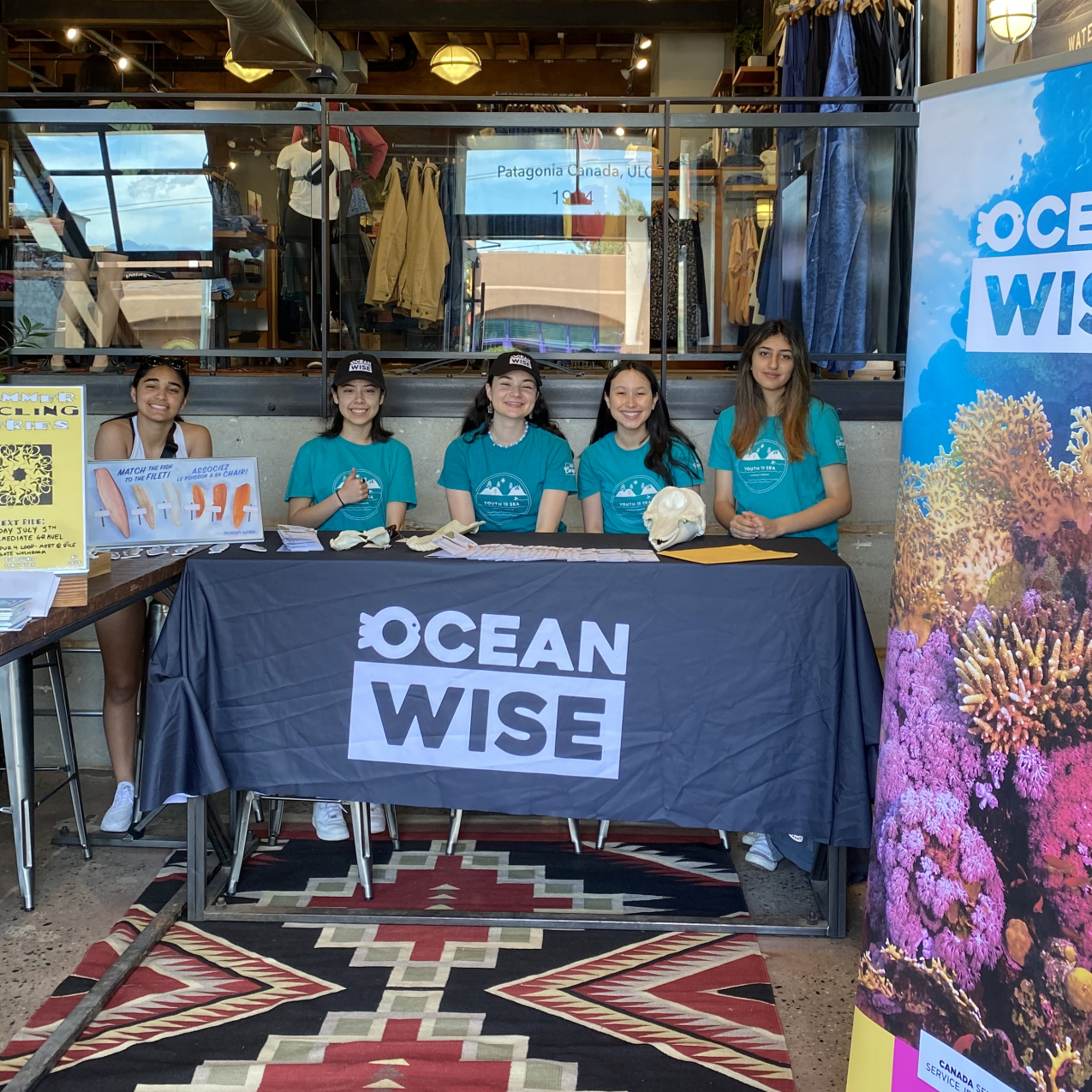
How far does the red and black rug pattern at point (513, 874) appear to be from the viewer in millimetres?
2744

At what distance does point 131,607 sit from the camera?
3168 millimetres

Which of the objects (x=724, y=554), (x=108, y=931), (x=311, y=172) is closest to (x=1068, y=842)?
(x=724, y=554)

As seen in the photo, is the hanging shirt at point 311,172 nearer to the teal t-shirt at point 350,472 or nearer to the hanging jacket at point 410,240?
the hanging jacket at point 410,240

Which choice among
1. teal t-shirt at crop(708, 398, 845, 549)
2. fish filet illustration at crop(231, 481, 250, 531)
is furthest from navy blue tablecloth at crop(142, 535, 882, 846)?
teal t-shirt at crop(708, 398, 845, 549)

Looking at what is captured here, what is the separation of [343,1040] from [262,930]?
0.56 m

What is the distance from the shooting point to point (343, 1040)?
2.15 m

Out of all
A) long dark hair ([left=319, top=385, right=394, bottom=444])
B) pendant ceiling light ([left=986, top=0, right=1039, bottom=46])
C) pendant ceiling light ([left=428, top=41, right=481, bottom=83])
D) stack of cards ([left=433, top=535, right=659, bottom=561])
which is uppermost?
pendant ceiling light ([left=428, top=41, right=481, bottom=83])

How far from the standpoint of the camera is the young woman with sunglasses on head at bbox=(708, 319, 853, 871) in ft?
10.7

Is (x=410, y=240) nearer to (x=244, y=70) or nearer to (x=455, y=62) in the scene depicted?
(x=455, y=62)

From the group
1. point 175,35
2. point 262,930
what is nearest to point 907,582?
point 262,930

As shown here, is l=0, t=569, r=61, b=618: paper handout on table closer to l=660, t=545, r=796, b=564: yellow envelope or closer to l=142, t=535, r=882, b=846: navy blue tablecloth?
l=142, t=535, r=882, b=846: navy blue tablecloth

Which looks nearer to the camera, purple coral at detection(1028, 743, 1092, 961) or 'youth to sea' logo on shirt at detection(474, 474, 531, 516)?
purple coral at detection(1028, 743, 1092, 961)

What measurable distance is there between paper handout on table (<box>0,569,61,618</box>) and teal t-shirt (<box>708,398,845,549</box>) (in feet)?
6.45

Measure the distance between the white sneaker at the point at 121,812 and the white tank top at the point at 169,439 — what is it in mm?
1032
